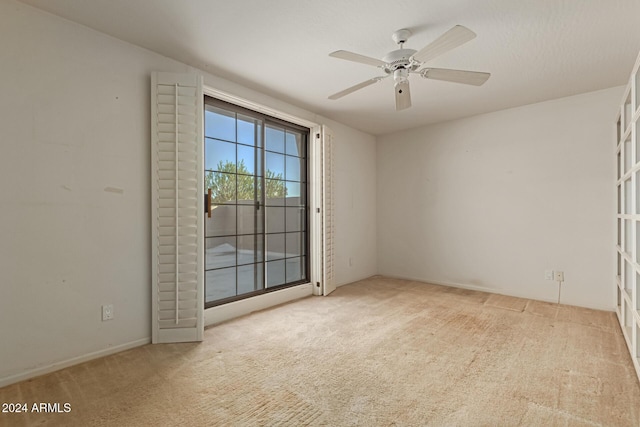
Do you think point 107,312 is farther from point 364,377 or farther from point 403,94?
point 403,94

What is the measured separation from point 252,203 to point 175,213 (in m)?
0.99

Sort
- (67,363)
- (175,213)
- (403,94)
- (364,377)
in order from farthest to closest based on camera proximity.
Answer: (175,213)
(403,94)
(67,363)
(364,377)

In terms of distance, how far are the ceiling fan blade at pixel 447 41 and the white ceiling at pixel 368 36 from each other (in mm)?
313

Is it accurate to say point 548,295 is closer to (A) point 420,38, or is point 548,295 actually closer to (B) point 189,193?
(A) point 420,38

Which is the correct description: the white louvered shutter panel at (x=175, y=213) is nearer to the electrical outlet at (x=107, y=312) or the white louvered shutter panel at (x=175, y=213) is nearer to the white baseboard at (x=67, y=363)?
the white baseboard at (x=67, y=363)

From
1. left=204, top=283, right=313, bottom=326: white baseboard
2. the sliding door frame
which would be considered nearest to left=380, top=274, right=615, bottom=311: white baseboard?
the sliding door frame

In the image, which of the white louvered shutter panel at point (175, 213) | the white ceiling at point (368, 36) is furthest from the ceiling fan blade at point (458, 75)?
the white louvered shutter panel at point (175, 213)

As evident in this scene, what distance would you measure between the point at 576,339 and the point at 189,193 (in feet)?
11.3

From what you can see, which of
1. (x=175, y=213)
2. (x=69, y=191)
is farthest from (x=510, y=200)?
(x=69, y=191)

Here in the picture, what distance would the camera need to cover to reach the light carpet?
5.38 feet

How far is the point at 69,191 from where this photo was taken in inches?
84.7

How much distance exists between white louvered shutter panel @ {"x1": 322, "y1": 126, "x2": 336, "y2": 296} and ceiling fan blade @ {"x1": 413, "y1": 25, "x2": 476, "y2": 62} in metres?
2.09

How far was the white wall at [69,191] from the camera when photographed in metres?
1.94

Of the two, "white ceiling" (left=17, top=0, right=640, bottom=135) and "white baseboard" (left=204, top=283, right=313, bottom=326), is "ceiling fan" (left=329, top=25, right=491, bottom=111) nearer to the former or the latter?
"white ceiling" (left=17, top=0, right=640, bottom=135)
